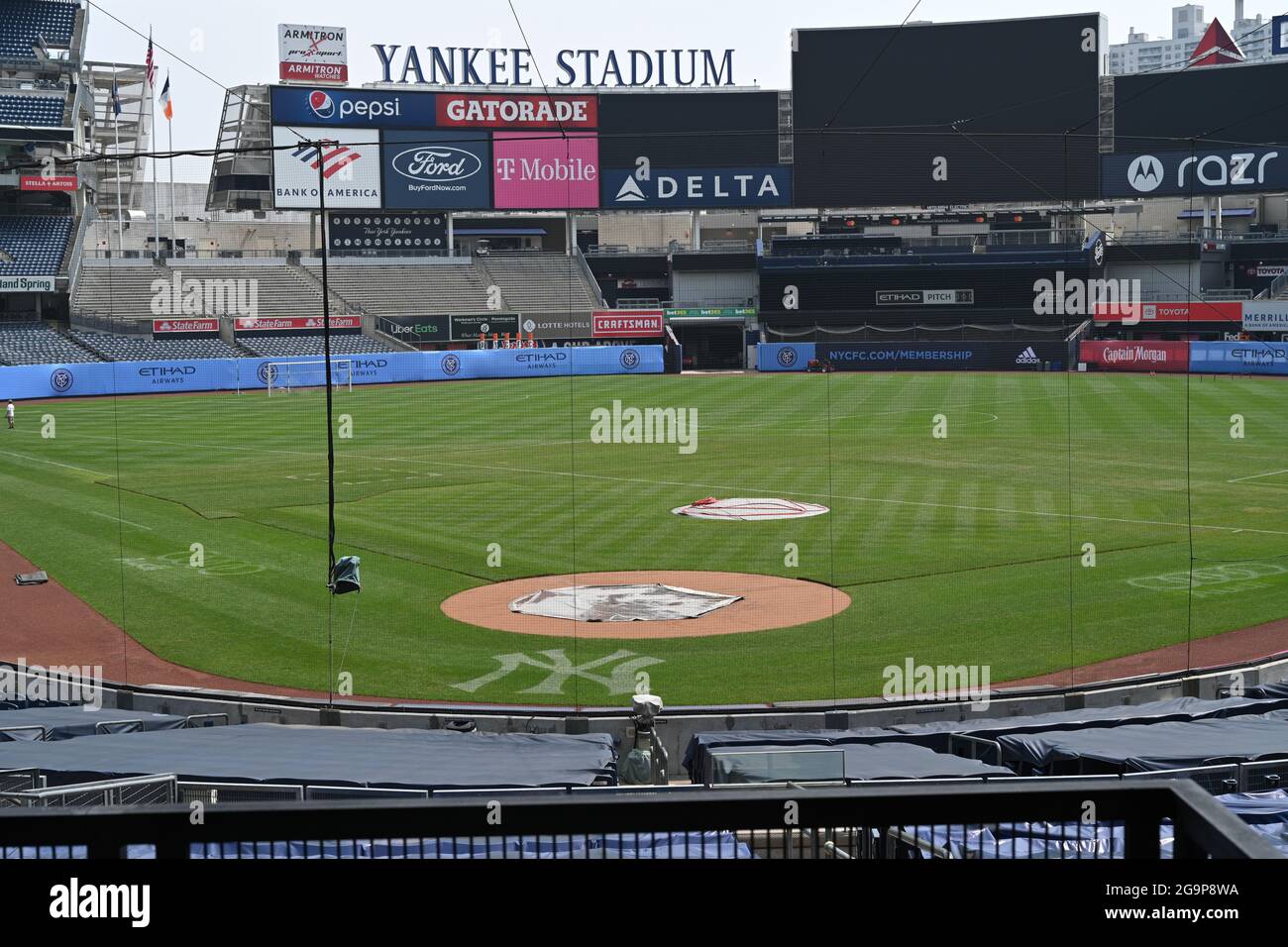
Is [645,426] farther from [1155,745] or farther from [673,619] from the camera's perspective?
[1155,745]

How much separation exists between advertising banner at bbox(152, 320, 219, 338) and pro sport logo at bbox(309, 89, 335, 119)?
1545 cm

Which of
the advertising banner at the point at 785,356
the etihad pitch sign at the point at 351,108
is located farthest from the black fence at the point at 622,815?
the etihad pitch sign at the point at 351,108

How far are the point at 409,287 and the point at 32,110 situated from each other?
20960 mm

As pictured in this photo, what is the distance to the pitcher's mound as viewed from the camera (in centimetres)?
1984

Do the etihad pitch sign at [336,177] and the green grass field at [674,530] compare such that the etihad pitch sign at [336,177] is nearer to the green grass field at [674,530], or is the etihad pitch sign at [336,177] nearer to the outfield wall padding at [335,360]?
the outfield wall padding at [335,360]

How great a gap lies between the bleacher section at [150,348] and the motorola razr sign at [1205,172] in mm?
46676

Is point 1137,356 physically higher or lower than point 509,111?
lower

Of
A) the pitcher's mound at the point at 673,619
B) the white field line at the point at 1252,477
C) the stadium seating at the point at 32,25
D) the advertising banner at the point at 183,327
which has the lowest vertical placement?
the pitcher's mound at the point at 673,619

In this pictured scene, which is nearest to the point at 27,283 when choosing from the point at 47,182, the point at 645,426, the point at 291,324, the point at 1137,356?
the point at 47,182

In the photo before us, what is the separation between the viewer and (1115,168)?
73688 millimetres

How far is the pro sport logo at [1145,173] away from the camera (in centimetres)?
7281

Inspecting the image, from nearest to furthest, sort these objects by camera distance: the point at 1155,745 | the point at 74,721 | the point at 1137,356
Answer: the point at 1155,745
the point at 74,721
the point at 1137,356

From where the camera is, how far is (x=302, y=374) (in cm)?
6088

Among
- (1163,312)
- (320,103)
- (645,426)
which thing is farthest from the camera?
(320,103)
